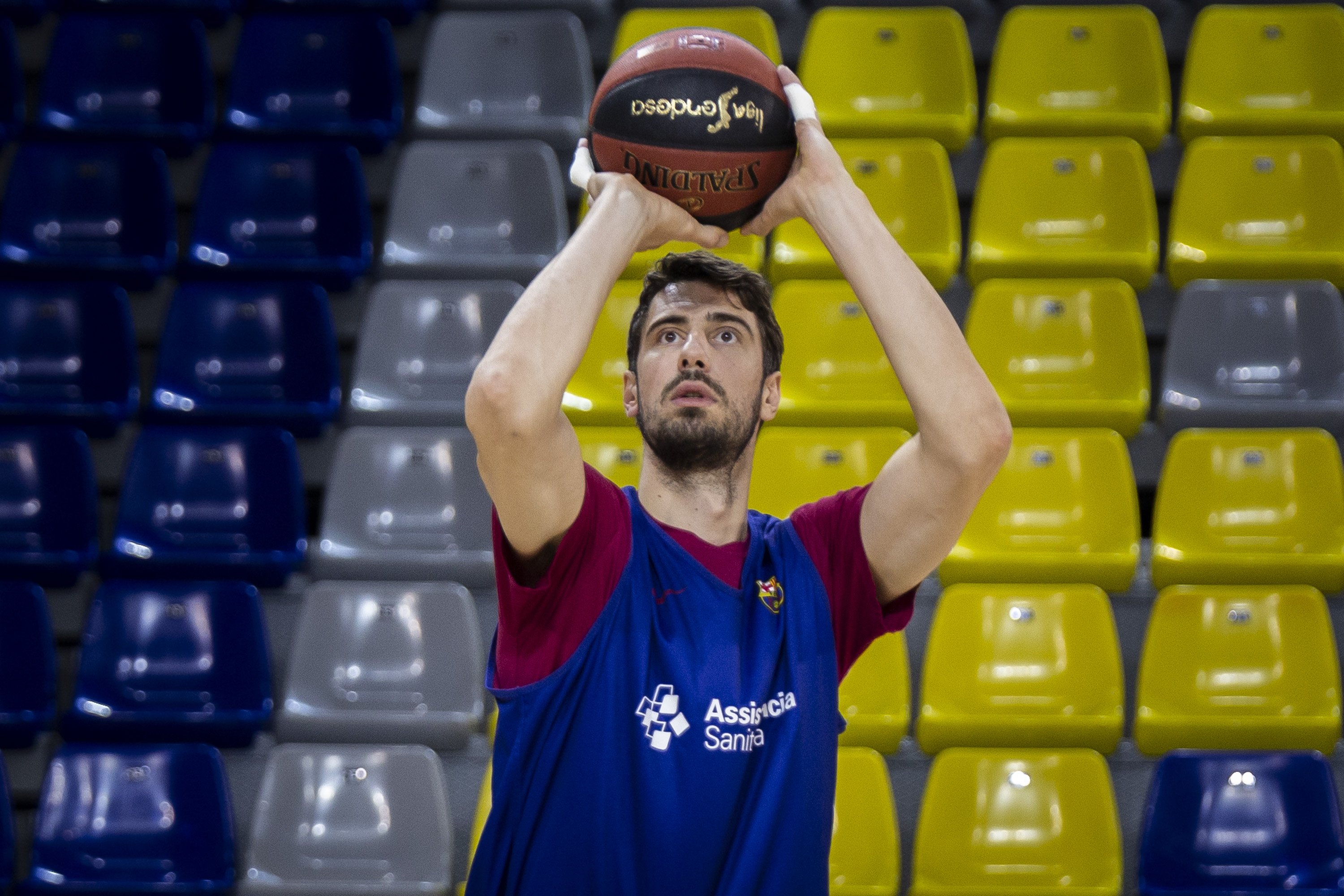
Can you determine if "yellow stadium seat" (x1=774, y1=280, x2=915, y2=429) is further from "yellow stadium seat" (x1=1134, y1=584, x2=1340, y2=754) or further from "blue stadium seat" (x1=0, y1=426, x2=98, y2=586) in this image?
"blue stadium seat" (x1=0, y1=426, x2=98, y2=586)

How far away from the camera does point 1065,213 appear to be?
12.9ft

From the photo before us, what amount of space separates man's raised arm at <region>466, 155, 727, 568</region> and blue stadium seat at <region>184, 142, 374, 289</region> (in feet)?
8.32

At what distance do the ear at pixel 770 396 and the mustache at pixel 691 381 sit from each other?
0.44 feet

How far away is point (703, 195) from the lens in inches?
75.3

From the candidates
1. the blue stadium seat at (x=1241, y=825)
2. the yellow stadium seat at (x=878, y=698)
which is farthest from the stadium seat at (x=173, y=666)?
the blue stadium seat at (x=1241, y=825)

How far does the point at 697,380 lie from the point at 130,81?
3417 mm

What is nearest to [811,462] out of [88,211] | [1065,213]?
[1065,213]

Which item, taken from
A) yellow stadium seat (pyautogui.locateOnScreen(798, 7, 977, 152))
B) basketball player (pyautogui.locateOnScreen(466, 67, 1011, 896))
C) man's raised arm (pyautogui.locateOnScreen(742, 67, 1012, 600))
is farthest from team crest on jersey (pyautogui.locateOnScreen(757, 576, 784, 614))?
yellow stadium seat (pyautogui.locateOnScreen(798, 7, 977, 152))

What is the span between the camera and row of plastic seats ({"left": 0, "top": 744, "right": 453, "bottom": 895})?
3043mm

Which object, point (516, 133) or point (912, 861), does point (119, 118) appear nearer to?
point (516, 133)

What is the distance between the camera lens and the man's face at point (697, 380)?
1768mm

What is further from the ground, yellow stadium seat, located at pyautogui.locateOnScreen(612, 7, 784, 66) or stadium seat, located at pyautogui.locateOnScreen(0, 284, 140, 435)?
yellow stadium seat, located at pyautogui.locateOnScreen(612, 7, 784, 66)

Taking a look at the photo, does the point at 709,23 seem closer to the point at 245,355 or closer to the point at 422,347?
the point at 422,347

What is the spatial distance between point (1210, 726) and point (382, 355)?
2.29 metres
